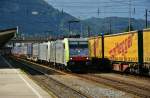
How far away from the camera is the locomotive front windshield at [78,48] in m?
37.9

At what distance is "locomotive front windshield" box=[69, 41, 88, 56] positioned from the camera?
37.9 metres

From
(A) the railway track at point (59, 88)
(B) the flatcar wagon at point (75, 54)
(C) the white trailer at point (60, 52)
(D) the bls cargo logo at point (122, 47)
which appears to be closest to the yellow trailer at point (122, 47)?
(D) the bls cargo logo at point (122, 47)

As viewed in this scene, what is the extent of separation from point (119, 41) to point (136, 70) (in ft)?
14.9

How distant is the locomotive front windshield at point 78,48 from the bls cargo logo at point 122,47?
226cm

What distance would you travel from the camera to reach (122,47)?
35344mm

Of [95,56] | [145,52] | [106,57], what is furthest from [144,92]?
[95,56]

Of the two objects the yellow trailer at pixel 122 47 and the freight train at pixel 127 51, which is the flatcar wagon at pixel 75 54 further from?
the freight train at pixel 127 51

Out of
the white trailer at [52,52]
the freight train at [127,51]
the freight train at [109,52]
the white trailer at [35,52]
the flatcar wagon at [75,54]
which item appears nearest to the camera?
the freight train at [127,51]

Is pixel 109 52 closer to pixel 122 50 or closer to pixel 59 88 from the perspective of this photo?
pixel 122 50

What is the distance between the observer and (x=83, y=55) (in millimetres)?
37875

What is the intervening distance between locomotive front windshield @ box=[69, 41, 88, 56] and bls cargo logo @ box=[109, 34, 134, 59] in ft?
7.40

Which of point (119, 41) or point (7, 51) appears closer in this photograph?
point (119, 41)

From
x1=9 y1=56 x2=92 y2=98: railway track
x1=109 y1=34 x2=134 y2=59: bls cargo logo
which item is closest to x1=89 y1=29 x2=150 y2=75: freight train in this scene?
x1=109 y1=34 x2=134 y2=59: bls cargo logo

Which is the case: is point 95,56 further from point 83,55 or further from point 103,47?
point 83,55
